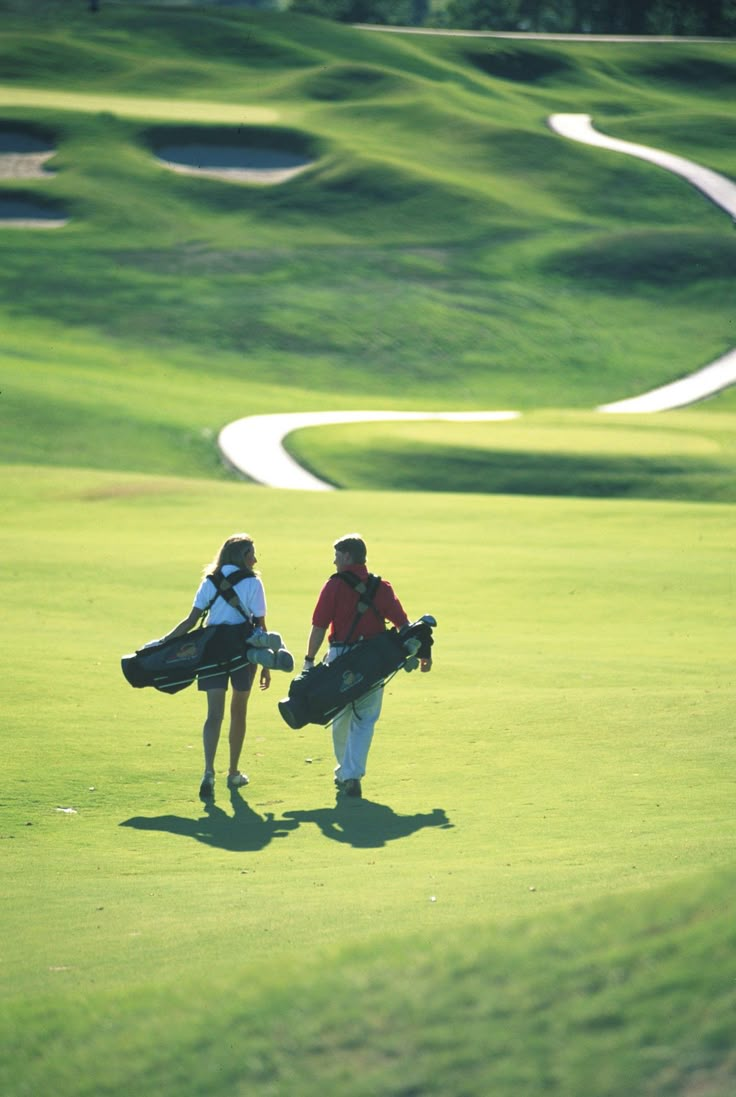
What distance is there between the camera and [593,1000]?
6859mm

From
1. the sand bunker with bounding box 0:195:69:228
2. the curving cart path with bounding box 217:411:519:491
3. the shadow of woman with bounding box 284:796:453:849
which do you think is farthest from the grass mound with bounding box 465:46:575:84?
the shadow of woman with bounding box 284:796:453:849

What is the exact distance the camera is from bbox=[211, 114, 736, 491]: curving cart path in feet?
146

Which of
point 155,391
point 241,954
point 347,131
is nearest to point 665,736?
point 241,954

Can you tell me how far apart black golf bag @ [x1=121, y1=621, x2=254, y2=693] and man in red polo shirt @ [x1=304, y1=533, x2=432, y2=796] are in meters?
0.69

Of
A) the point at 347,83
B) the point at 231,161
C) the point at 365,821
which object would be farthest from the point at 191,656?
the point at 347,83

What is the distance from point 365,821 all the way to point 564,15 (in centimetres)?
16485

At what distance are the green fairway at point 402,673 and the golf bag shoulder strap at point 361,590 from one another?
5.66 feet

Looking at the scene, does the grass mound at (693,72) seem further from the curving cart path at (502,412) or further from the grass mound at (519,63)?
the curving cart path at (502,412)

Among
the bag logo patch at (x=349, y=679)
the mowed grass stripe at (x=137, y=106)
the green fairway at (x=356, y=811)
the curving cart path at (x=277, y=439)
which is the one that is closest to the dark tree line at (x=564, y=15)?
the mowed grass stripe at (x=137, y=106)

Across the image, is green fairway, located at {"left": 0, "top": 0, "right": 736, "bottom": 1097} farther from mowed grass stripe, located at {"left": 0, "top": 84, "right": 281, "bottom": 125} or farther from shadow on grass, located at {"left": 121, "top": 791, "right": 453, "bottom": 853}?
mowed grass stripe, located at {"left": 0, "top": 84, "right": 281, "bottom": 125}

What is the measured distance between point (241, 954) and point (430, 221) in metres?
77.4

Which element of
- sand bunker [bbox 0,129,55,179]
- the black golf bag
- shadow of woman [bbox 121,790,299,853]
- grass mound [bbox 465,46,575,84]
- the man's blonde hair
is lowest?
sand bunker [bbox 0,129,55,179]

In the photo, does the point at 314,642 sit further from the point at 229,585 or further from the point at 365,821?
the point at 365,821

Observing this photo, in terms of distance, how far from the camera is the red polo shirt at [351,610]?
13.8 metres
